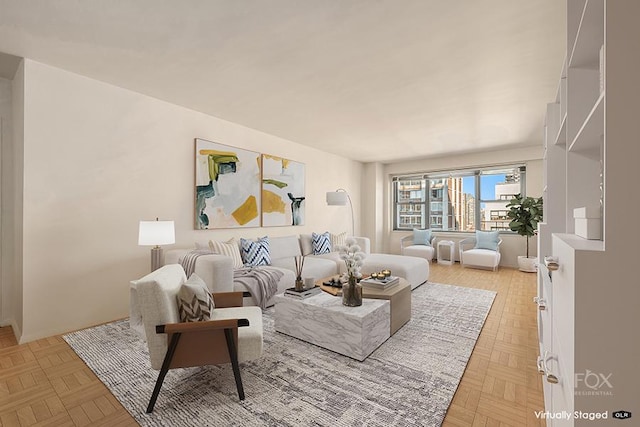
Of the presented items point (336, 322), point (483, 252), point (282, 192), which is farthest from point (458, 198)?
point (336, 322)

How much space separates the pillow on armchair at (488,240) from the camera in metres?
6.23

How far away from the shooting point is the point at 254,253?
13.5 ft

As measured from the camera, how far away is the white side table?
22.0 feet

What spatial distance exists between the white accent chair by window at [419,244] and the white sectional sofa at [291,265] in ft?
5.04

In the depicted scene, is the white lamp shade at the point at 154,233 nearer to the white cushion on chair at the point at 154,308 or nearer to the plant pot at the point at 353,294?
the white cushion on chair at the point at 154,308

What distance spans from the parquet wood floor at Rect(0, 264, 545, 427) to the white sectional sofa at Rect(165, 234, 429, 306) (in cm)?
120

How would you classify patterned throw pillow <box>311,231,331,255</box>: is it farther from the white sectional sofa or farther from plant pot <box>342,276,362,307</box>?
plant pot <box>342,276,362,307</box>

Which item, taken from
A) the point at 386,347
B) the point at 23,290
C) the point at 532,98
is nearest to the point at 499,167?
the point at 532,98

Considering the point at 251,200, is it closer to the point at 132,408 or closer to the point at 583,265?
the point at 132,408

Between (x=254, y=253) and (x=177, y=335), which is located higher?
(x=254, y=253)

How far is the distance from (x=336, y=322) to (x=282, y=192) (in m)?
3.26

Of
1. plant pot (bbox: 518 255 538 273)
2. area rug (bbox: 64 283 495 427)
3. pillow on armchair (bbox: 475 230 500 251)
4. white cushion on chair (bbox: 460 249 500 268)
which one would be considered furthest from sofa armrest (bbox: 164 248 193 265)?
plant pot (bbox: 518 255 538 273)

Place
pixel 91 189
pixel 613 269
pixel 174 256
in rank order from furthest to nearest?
1. pixel 174 256
2. pixel 91 189
3. pixel 613 269

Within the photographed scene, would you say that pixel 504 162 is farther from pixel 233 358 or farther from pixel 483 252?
pixel 233 358
